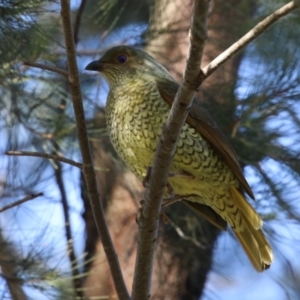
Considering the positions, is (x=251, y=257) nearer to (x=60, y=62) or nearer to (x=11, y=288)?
(x=11, y=288)

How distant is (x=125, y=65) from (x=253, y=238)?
1.03m

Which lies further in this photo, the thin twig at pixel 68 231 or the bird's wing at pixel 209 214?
the thin twig at pixel 68 231

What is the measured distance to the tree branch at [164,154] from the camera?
6.62 ft

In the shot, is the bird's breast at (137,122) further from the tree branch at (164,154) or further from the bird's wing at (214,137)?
the tree branch at (164,154)

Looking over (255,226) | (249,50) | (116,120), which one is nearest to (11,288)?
(116,120)

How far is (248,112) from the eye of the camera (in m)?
3.92

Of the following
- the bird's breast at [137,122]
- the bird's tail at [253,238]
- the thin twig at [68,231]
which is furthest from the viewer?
the thin twig at [68,231]

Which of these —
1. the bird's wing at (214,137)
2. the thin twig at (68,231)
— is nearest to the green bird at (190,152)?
the bird's wing at (214,137)

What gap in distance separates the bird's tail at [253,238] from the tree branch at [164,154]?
0.83 meters

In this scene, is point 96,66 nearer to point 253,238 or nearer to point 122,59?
point 122,59

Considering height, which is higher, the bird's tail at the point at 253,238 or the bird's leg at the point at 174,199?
the bird's leg at the point at 174,199

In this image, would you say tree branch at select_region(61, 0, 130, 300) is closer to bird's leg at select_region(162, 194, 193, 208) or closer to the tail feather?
bird's leg at select_region(162, 194, 193, 208)

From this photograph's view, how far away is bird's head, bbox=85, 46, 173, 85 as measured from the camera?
11.7 feet

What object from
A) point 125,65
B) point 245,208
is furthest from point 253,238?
point 125,65
